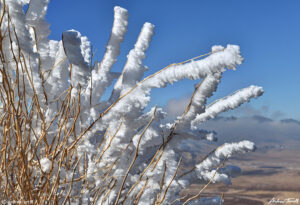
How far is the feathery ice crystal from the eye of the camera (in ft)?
2.00

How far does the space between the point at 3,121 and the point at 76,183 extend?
0.22 m

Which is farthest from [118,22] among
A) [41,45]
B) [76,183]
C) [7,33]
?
[76,183]

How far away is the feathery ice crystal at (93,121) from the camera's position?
61 centimetres

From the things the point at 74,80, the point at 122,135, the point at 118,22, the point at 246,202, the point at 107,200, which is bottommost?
the point at 246,202

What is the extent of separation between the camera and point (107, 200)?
78 cm

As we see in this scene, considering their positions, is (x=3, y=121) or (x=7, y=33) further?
(x=3, y=121)

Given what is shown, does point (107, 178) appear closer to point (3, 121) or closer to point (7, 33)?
point (3, 121)

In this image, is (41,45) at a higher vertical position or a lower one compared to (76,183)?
higher

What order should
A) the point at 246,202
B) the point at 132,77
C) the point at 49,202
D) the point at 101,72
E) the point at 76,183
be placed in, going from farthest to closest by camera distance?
the point at 246,202 → the point at 101,72 → the point at 132,77 → the point at 76,183 → the point at 49,202

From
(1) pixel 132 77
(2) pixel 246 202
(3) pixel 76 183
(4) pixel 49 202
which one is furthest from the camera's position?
(2) pixel 246 202

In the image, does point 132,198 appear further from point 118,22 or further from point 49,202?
point 118,22

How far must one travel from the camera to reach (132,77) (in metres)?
0.85

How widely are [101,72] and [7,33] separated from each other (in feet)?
1.17

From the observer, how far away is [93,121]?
812mm
